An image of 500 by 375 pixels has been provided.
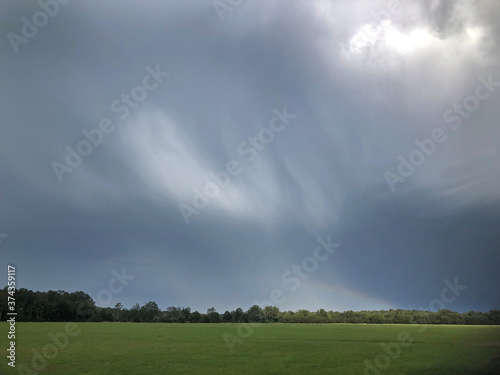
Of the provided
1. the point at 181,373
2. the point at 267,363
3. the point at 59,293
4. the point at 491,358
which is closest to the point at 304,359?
the point at 267,363

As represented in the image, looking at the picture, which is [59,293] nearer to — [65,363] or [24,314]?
[24,314]

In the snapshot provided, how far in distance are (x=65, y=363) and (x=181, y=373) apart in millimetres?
14095

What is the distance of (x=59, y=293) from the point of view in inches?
7436

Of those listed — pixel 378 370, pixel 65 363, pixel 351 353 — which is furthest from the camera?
pixel 351 353

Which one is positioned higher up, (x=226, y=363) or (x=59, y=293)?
(x=59, y=293)

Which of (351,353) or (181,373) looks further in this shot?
(351,353)

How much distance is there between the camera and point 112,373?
112 feet

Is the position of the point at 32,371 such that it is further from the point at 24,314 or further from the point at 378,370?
the point at 24,314

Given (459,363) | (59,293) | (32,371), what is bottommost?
(32,371)

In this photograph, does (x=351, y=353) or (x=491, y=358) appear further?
(x=351, y=353)

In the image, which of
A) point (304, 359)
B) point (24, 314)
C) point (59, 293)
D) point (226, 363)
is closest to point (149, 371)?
point (226, 363)

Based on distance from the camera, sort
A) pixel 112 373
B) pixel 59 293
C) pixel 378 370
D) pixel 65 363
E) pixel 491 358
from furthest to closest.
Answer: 1. pixel 59 293
2. pixel 491 358
3. pixel 65 363
4. pixel 378 370
5. pixel 112 373

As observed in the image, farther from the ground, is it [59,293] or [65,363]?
[59,293]

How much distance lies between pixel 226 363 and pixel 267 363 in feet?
15.0
